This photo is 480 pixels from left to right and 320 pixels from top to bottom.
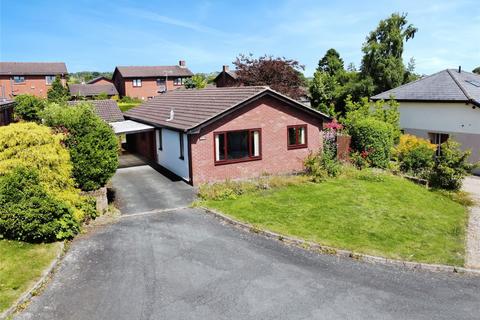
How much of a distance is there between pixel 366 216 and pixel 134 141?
21121 millimetres

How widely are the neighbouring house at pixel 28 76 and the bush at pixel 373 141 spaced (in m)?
64.7

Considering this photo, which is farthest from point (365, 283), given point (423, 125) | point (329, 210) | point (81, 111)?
point (423, 125)

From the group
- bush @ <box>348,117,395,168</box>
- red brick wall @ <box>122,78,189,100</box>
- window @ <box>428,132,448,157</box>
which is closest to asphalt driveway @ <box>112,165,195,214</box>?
bush @ <box>348,117,395,168</box>

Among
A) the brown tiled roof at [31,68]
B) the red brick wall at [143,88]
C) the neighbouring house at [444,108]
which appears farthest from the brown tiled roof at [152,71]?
the neighbouring house at [444,108]

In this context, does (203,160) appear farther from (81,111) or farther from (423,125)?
(423,125)

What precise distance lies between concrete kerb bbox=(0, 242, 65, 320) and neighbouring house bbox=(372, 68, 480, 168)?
23287mm

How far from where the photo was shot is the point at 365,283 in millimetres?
10539

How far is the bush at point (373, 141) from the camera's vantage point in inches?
953

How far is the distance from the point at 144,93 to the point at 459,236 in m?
72.4

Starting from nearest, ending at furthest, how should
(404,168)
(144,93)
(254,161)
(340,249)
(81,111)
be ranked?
(340,249) < (81,111) < (254,161) < (404,168) < (144,93)

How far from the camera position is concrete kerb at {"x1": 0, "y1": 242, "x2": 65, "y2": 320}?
907 cm

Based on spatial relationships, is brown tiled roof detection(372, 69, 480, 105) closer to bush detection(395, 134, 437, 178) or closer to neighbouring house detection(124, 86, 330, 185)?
bush detection(395, 134, 437, 178)

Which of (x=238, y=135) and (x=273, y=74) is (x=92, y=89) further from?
(x=238, y=135)

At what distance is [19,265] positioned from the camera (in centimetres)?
1122
